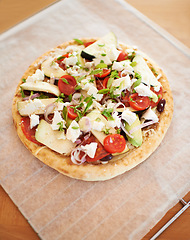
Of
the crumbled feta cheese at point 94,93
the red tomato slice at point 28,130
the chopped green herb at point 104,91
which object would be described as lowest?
the red tomato slice at point 28,130

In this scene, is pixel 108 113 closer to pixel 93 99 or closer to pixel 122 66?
pixel 93 99

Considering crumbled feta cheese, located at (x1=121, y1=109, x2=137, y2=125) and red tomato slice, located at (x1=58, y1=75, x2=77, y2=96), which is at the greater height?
crumbled feta cheese, located at (x1=121, y1=109, x2=137, y2=125)

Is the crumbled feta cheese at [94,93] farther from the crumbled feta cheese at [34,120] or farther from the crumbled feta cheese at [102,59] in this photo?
the crumbled feta cheese at [34,120]

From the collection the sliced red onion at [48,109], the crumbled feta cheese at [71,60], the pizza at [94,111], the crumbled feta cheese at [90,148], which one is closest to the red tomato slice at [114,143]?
the pizza at [94,111]

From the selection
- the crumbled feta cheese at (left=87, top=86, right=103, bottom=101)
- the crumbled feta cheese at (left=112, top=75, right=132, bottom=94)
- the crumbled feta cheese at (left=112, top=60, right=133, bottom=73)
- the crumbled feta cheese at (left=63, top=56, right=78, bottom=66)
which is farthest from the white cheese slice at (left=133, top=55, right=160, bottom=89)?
the crumbled feta cheese at (left=63, top=56, right=78, bottom=66)

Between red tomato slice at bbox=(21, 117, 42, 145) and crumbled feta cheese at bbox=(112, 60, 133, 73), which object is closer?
red tomato slice at bbox=(21, 117, 42, 145)

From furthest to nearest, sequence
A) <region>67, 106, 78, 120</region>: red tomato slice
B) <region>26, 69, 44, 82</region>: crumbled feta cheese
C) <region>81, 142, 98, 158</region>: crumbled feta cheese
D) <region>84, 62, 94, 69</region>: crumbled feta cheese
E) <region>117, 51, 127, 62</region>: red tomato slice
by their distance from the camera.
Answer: <region>117, 51, 127, 62</region>: red tomato slice < <region>84, 62, 94, 69</region>: crumbled feta cheese < <region>26, 69, 44, 82</region>: crumbled feta cheese < <region>67, 106, 78, 120</region>: red tomato slice < <region>81, 142, 98, 158</region>: crumbled feta cheese

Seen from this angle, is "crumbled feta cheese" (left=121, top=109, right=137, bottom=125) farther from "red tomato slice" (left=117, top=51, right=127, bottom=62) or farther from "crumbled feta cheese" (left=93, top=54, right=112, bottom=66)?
"red tomato slice" (left=117, top=51, right=127, bottom=62)

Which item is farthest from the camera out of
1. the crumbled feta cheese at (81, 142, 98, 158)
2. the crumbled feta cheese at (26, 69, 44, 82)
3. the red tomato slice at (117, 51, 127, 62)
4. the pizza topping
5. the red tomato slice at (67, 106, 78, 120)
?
the red tomato slice at (117, 51, 127, 62)
